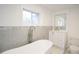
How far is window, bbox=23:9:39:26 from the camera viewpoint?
3.56 ft

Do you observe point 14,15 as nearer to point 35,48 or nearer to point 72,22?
point 35,48

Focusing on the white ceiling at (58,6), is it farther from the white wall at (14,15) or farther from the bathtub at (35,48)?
the bathtub at (35,48)

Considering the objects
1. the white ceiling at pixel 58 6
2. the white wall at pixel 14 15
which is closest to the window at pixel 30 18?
the white wall at pixel 14 15

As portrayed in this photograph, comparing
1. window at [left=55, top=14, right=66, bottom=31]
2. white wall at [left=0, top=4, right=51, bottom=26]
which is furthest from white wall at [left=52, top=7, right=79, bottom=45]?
white wall at [left=0, top=4, right=51, bottom=26]

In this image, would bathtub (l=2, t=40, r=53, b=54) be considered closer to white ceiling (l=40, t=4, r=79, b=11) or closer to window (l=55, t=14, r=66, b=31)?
window (l=55, t=14, r=66, b=31)

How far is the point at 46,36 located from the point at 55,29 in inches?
5.1

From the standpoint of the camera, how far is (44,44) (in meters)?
1.11

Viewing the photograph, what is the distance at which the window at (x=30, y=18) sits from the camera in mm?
1085

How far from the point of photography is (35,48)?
107 cm

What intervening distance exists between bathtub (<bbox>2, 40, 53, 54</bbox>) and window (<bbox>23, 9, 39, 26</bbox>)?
0.71 feet

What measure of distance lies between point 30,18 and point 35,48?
341 mm

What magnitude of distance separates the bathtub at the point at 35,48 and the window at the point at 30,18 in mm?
216
